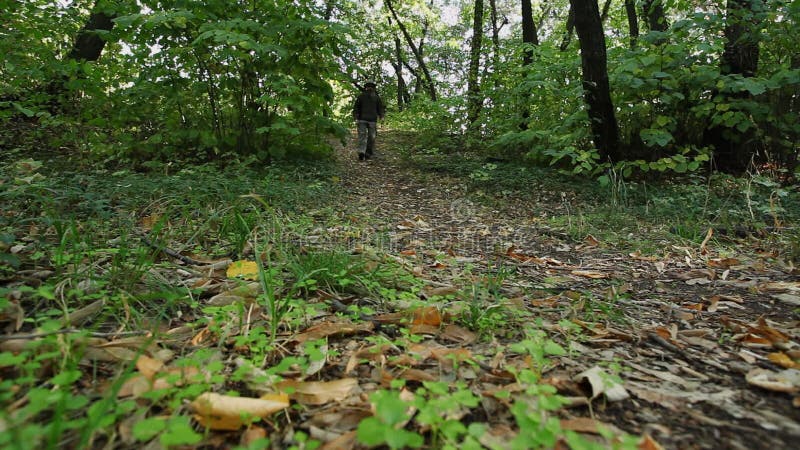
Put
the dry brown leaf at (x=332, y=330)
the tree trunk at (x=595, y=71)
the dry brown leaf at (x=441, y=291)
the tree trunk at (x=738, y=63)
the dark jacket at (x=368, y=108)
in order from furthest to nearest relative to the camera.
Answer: the dark jacket at (x=368, y=108)
the tree trunk at (x=595, y=71)
the tree trunk at (x=738, y=63)
the dry brown leaf at (x=441, y=291)
the dry brown leaf at (x=332, y=330)

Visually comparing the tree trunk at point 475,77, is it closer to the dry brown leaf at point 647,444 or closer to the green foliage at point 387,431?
the dry brown leaf at point 647,444

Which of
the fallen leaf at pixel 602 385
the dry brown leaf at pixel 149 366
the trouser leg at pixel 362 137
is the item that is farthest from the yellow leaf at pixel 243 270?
the trouser leg at pixel 362 137

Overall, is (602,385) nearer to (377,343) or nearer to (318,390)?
(377,343)

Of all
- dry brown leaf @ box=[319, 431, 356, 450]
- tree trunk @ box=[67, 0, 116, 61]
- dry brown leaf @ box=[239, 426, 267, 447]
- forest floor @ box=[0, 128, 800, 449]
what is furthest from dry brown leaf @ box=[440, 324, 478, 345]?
tree trunk @ box=[67, 0, 116, 61]

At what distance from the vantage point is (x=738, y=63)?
5285 mm

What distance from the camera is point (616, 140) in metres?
5.54

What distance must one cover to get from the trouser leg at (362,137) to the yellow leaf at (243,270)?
6612mm

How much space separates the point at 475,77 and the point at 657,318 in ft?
28.6

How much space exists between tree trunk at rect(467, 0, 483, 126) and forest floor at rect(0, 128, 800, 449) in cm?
635

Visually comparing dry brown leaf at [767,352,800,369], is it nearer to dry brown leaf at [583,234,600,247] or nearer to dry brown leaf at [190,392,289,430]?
dry brown leaf at [190,392,289,430]

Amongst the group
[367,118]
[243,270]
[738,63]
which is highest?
[367,118]

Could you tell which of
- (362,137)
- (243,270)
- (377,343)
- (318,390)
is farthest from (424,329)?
(362,137)

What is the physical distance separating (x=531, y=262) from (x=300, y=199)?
8.32 ft

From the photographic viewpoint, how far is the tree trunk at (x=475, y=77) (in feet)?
29.5
